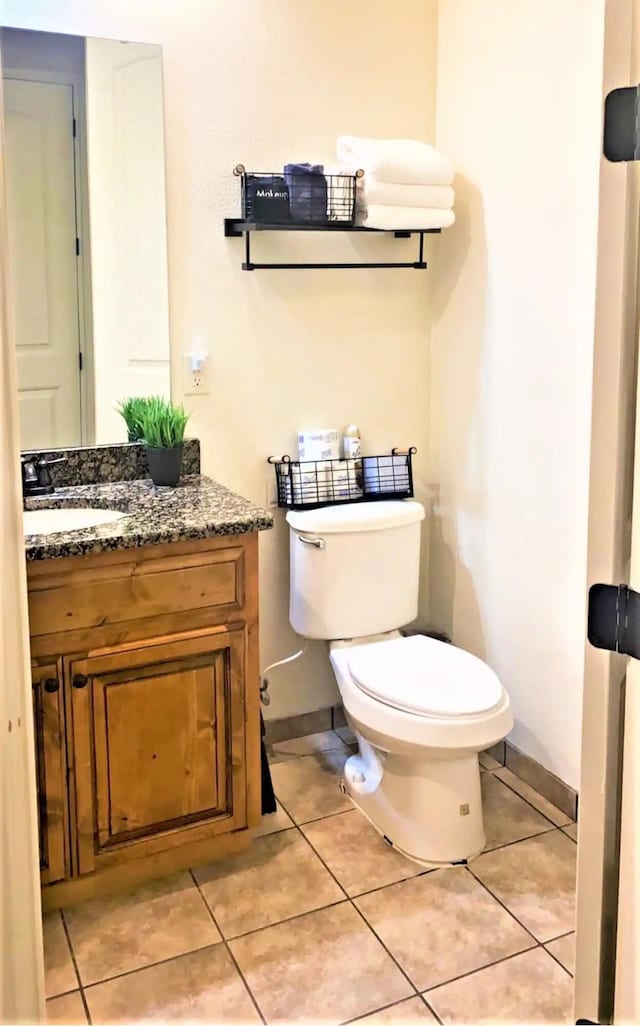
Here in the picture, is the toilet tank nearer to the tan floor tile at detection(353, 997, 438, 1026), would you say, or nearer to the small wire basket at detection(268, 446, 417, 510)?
the small wire basket at detection(268, 446, 417, 510)

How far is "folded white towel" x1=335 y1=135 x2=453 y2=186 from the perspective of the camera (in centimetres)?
244

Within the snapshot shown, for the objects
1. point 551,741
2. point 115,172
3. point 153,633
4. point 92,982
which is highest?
point 115,172

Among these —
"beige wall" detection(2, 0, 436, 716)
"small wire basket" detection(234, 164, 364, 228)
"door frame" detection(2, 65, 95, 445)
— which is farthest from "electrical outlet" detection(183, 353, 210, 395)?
"small wire basket" detection(234, 164, 364, 228)

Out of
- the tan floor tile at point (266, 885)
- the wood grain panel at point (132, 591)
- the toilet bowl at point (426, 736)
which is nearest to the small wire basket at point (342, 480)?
the toilet bowl at point (426, 736)

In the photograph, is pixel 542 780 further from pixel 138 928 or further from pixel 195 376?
pixel 195 376

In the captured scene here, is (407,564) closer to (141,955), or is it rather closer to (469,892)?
(469,892)

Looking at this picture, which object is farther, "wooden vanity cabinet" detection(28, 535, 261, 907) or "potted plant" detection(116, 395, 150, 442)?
"potted plant" detection(116, 395, 150, 442)

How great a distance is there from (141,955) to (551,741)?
3.88 feet

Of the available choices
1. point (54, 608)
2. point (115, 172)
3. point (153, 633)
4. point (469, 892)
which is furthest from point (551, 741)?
point (115, 172)

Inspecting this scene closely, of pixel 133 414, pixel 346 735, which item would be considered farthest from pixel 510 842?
pixel 133 414

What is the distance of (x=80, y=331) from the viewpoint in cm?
239

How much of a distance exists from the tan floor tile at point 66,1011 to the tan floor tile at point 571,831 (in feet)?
4.13

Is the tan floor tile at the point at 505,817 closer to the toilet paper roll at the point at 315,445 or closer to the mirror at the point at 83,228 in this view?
the toilet paper roll at the point at 315,445

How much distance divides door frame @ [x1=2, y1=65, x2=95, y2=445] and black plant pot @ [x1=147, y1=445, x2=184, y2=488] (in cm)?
18
